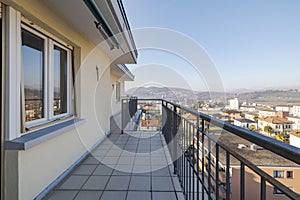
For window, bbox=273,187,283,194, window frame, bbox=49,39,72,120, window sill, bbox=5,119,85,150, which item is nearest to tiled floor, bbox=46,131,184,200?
window sill, bbox=5,119,85,150

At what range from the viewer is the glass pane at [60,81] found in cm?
277

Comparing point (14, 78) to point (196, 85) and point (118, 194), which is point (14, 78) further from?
point (196, 85)

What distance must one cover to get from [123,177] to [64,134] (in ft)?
3.25

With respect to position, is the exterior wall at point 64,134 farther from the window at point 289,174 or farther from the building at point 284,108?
A: the building at point 284,108

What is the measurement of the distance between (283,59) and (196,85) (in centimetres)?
523

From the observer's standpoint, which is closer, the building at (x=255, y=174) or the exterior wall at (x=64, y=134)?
the building at (x=255, y=174)

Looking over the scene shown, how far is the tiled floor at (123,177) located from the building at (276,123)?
1.24 meters

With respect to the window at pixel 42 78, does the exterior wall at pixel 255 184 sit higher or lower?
lower

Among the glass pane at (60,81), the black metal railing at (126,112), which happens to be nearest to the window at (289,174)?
the glass pane at (60,81)

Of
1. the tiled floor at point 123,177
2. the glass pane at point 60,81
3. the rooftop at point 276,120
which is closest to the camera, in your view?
the rooftop at point 276,120

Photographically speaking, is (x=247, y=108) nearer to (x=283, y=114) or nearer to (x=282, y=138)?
(x=283, y=114)

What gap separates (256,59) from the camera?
32.8 feet

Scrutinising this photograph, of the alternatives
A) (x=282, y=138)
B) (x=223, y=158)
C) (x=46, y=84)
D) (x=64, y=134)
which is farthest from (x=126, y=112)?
(x=282, y=138)

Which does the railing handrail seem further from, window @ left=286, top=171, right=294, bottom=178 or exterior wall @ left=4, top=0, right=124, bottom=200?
exterior wall @ left=4, top=0, right=124, bottom=200
